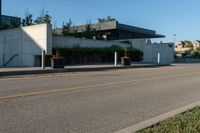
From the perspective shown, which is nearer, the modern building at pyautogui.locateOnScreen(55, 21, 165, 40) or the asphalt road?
the asphalt road

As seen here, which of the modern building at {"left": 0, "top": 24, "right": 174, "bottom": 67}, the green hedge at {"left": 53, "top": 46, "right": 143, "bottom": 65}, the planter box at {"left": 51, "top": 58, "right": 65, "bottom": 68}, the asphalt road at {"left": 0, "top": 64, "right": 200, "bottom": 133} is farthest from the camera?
the green hedge at {"left": 53, "top": 46, "right": 143, "bottom": 65}

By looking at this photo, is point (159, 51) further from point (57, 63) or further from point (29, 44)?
point (57, 63)

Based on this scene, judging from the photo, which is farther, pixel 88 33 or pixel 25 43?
pixel 88 33

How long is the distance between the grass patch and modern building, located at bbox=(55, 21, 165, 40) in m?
53.1

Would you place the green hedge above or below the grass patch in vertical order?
above

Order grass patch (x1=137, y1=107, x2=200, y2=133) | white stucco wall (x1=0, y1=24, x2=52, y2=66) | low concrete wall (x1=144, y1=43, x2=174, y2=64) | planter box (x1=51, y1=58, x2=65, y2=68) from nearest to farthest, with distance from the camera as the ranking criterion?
grass patch (x1=137, y1=107, x2=200, y2=133)
planter box (x1=51, y1=58, x2=65, y2=68)
white stucco wall (x1=0, y1=24, x2=52, y2=66)
low concrete wall (x1=144, y1=43, x2=174, y2=64)

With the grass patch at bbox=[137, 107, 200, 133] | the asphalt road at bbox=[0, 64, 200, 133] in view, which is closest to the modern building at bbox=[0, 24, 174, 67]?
the asphalt road at bbox=[0, 64, 200, 133]

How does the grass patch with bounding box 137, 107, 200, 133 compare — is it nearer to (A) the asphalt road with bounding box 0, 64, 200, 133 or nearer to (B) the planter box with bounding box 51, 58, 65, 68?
(A) the asphalt road with bounding box 0, 64, 200, 133

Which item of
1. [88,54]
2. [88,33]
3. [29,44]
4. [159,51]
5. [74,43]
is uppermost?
[88,33]

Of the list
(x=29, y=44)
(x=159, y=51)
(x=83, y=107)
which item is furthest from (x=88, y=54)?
(x=83, y=107)

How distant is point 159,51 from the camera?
166 feet

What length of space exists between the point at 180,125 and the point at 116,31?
5889 centimetres

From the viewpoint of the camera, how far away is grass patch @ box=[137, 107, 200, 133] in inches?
254

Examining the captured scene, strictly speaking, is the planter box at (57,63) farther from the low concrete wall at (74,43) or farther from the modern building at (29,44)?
the low concrete wall at (74,43)
